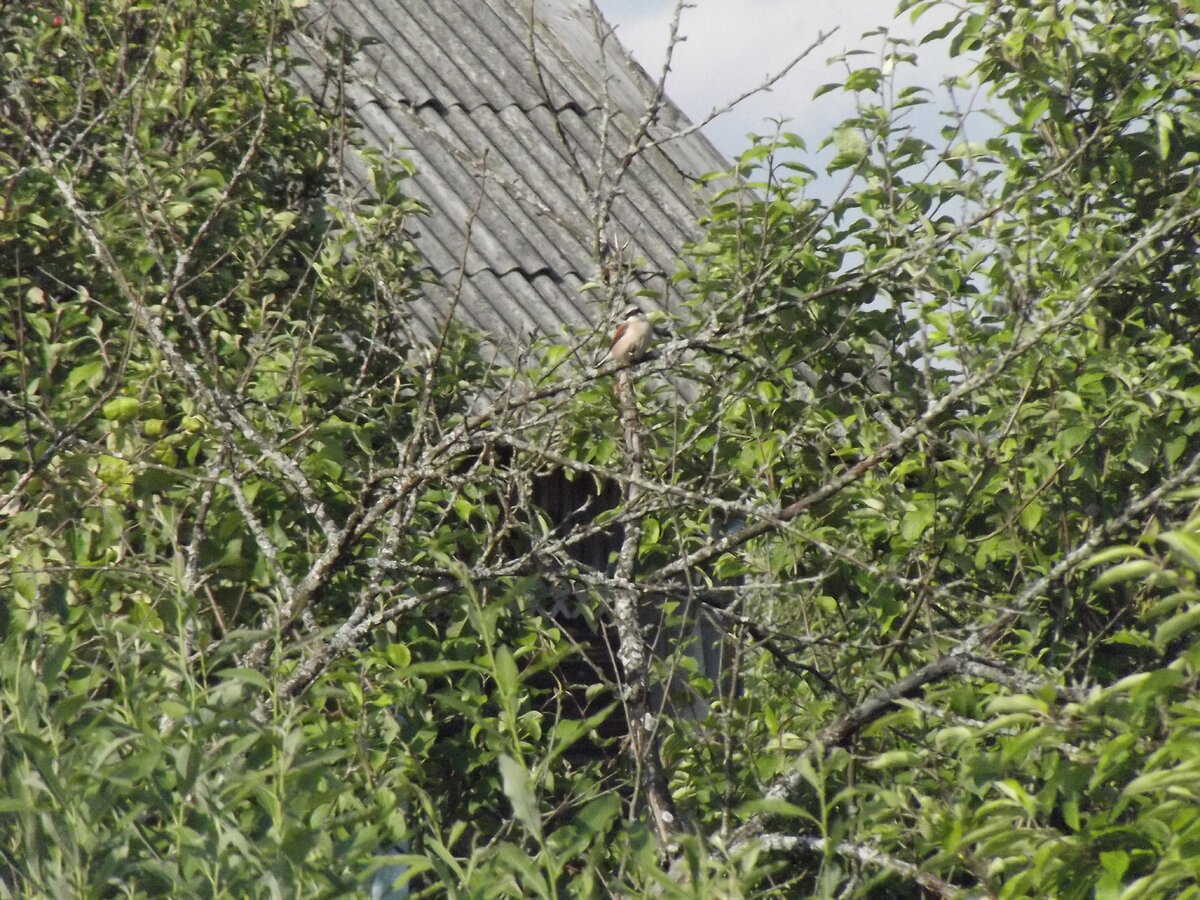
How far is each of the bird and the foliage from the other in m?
0.09

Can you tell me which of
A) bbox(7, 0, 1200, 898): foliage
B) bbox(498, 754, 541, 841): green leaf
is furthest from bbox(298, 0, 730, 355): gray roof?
bbox(498, 754, 541, 841): green leaf

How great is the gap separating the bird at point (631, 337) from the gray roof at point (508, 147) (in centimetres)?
150

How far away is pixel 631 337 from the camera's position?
340cm

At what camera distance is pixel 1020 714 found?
1918 millimetres

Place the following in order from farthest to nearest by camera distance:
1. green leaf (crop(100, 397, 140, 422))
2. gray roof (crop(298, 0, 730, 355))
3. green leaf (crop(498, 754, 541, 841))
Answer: gray roof (crop(298, 0, 730, 355)) < green leaf (crop(100, 397, 140, 422)) < green leaf (crop(498, 754, 541, 841))

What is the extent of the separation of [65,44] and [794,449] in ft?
8.29

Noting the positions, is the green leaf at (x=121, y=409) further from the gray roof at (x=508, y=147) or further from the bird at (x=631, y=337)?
the gray roof at (x=508, y=147)

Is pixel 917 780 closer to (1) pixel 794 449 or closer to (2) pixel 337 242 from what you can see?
(1) pixel 794 449

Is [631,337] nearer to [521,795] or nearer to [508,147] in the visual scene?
[521,795]

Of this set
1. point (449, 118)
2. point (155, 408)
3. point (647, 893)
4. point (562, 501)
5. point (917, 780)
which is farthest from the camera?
point (449, 118)

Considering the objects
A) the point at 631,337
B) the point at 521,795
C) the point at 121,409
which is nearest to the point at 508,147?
the point at 631,337

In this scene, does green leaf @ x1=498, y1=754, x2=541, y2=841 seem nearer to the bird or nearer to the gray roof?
the bird

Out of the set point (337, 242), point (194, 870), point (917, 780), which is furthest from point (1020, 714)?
point (337, 242)

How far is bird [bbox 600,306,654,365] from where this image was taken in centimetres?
338
